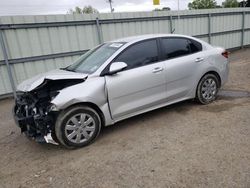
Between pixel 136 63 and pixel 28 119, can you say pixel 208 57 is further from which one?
pixel 28 119

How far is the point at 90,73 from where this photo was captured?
3746mm

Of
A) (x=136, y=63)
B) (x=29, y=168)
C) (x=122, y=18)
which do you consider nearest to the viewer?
(x=29, y=168)

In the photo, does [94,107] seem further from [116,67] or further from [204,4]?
[204,4]

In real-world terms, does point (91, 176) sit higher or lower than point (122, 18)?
lower

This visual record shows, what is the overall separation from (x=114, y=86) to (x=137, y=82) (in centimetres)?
45

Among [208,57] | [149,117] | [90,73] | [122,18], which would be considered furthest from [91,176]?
[122,18]

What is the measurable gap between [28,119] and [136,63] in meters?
2.01

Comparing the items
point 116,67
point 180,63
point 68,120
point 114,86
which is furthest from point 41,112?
point 180,63

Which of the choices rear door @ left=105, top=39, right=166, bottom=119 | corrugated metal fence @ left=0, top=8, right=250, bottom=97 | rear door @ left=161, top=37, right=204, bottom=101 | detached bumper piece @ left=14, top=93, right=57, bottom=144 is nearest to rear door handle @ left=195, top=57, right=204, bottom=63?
rear door @ left=161, top=37, right=204, bottom=101

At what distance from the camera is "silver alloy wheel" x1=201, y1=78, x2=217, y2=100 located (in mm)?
4832

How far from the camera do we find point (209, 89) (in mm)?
4918

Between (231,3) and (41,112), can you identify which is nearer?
(41,112)

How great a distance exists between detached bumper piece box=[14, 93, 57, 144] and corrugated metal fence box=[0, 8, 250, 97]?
405 cm

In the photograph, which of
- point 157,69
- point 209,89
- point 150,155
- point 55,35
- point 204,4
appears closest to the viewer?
point 150,155
